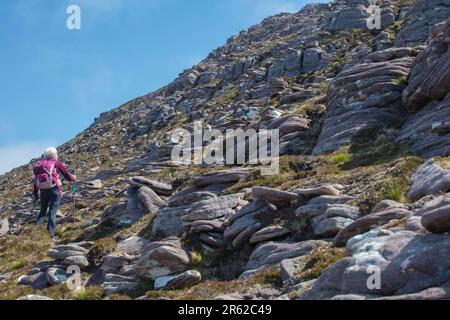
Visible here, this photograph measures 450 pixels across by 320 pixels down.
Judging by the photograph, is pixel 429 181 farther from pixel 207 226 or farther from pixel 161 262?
pixel 161 262

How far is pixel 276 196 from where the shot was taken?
55.5ft

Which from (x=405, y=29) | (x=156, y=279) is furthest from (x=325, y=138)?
(x=405, y=29)

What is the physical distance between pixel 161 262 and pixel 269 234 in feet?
11.4

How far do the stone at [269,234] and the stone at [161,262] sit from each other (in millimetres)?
2302

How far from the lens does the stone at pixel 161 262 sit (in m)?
15.8

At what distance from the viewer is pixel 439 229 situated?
9.77 m

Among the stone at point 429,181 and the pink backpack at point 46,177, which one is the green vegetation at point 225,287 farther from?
the pink backpack at point 46,177

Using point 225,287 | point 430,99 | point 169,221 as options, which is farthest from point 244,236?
point 430,99

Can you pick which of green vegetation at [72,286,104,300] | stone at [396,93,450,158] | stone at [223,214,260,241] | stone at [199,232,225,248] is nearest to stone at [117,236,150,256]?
stone at [199,232,225,248]

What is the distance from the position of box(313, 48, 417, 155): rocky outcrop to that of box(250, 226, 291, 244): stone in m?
9.63

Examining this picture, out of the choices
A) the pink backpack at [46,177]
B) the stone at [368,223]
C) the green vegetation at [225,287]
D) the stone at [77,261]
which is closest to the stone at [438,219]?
the stone at [368,223]

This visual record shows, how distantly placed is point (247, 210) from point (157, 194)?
9576 mm

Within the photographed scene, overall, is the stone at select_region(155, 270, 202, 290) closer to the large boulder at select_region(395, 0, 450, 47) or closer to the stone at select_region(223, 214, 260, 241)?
the stone at select_region(223, 214, 260, 241)
